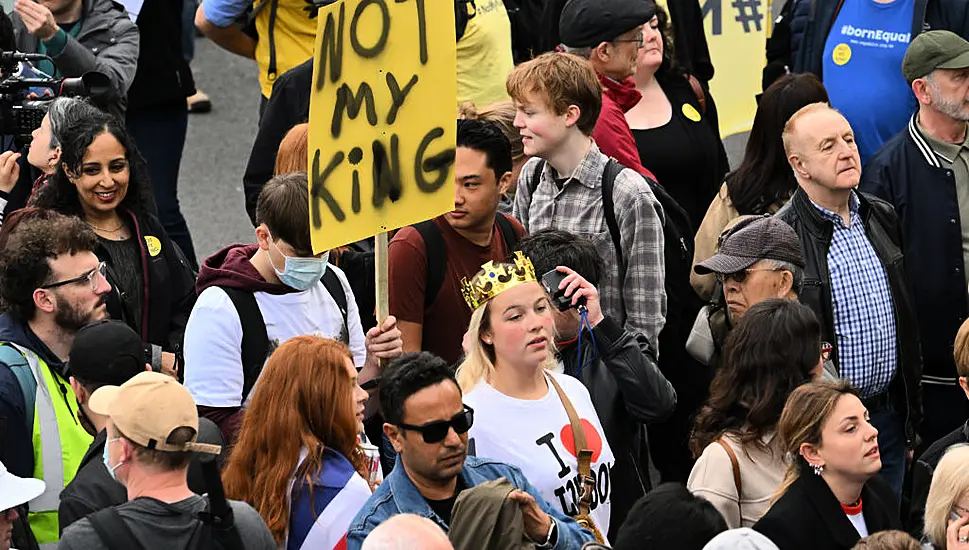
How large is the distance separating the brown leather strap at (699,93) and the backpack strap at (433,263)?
7.07 ft

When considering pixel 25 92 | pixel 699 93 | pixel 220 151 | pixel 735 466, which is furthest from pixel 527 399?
pixel 220 151

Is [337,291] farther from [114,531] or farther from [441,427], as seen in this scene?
[114,531]

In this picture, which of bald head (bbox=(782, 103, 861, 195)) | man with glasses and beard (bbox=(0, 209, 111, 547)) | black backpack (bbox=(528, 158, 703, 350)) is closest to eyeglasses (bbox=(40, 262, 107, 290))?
man with glasses and beard (bbox=(0, 209, 111, 547))

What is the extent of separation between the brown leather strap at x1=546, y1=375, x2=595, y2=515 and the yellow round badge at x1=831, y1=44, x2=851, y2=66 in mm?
3379

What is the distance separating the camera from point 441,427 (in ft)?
15.3

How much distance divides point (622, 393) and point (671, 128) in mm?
2295

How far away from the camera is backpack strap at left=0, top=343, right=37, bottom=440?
5293mm

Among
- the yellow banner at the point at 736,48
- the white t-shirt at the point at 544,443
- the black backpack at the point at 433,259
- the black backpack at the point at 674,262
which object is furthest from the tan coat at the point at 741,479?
the yellow banner at the point at 736,48

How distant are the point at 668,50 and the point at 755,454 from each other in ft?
10.0

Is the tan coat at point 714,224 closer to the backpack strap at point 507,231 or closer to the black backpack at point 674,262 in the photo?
the black backpack at point 674,262

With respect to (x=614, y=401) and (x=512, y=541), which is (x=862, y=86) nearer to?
(x=614, y=401)

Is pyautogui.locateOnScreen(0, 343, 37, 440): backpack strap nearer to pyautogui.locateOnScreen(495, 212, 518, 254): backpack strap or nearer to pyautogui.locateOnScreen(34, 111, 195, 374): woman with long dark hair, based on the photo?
pyautogui.locateOnScreen(34, 111, 195, 374): woman with long dark hair

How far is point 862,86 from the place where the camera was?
26.2 ft

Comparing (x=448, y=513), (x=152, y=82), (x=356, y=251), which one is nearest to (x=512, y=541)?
(x=448, y=513)
